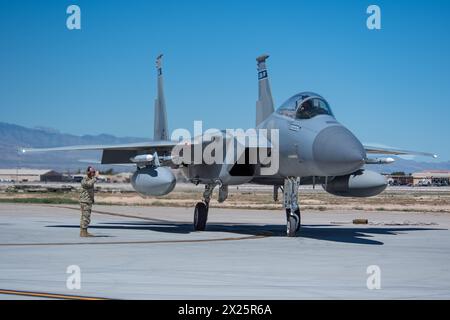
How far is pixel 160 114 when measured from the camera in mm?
27438

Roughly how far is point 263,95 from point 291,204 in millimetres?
5328

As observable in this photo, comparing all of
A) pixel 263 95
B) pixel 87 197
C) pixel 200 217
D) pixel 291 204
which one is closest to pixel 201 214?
pixel 200 217

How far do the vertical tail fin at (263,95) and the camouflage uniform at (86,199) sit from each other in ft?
20.8

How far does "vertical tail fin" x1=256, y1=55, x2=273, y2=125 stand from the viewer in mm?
23167

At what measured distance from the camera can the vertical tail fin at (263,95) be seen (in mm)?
23167

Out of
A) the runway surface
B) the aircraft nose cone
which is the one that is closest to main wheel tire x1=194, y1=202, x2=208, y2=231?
the runway surface

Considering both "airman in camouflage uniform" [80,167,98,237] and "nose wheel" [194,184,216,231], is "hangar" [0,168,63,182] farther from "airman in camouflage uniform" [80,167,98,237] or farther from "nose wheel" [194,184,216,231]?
"airman in camouflage uniform" [80,167,98,237]

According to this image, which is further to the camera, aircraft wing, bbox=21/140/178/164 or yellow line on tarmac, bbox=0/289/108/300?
aircraft wing, bbox=21/140/178/164

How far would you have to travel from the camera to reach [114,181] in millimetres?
146500

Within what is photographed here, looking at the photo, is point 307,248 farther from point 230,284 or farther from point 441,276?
point 230,284

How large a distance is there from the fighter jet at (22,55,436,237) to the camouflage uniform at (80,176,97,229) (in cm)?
210

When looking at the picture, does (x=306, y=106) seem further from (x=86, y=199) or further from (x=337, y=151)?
(x=86, y=199)
